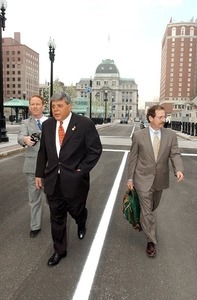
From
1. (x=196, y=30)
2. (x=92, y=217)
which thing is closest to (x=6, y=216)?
(x=92, y=217)

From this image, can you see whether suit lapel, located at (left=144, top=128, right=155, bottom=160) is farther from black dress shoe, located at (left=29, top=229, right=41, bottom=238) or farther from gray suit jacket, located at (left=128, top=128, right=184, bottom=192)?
black dress shoe, located at (left=29, top=229, right=41, bottom=238)

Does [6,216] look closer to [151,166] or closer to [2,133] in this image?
[151,166]

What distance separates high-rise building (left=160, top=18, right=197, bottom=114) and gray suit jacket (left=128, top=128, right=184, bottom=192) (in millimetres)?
142091

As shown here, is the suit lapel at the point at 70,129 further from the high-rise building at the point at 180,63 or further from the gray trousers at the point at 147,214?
the high-rise building at the point at 180,63

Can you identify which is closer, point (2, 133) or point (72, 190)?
point (72, 190)

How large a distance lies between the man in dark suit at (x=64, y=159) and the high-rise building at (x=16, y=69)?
145 m

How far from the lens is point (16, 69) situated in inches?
5792

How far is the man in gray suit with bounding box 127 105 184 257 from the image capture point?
12.4 ft

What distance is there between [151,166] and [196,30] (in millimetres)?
155570

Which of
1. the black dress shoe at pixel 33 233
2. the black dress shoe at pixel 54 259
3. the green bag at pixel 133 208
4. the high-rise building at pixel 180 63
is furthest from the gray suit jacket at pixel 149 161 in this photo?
the high-rise building at pixel 180 63

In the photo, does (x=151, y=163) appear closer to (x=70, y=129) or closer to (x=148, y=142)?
(x=148, y=142)

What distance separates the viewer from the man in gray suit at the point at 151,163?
12.4 ft

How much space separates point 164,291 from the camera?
3.01m

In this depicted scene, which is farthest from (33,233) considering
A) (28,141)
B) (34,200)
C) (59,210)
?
(28,141)
